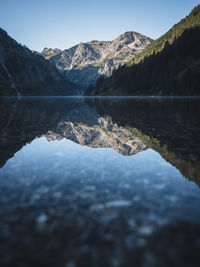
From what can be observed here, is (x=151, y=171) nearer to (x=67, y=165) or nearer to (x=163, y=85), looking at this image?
(x=67, y=165)

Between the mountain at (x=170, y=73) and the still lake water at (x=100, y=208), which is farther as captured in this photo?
the mountain at (x=170, y=73)

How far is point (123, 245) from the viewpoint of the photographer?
128 inches

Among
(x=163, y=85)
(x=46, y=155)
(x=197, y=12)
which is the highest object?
(x=197, y=12)

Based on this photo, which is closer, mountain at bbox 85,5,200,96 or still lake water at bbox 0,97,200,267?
still lake water at bbox 0,97,200,267

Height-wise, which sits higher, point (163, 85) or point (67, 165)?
point (163, 85)

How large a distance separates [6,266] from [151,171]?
5585 mm

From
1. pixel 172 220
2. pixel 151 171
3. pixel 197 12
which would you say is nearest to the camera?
pixel 172 220

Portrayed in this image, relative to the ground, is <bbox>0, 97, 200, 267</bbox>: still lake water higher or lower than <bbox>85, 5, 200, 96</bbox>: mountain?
lower

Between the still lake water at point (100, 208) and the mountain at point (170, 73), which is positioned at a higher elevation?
the mountain at point (170, 73)

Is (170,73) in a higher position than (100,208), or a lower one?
higher

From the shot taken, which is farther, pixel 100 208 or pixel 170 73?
pixel 170 73

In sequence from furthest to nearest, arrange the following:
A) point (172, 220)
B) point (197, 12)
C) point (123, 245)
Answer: point (197, 12)
point (172, 220)
point (123, 245)

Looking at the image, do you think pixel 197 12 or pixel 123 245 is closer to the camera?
pixel 123 245

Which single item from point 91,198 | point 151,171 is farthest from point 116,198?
point 151,171
